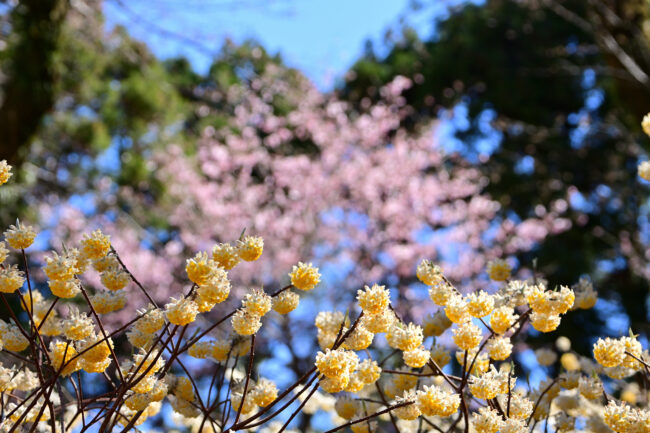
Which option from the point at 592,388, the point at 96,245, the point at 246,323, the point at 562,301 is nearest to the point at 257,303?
the point at 246,323

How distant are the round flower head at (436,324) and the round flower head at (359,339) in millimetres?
294

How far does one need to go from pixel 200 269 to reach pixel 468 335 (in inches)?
16.2

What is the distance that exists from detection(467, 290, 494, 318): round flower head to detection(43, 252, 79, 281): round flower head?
0.58 meters

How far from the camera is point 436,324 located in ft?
3.72

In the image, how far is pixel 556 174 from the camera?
296 inches

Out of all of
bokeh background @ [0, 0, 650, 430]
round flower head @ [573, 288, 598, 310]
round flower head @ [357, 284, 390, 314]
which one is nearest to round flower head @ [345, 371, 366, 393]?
round flower head @ [357, 284, 390, 314]

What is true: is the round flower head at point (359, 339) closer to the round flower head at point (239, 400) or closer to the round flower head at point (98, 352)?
the round flower head at point (239, 400)

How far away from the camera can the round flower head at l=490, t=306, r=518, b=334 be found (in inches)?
34.4

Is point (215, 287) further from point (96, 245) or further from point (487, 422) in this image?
point (487, 422)

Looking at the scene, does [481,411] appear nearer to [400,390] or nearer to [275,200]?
[400,390]

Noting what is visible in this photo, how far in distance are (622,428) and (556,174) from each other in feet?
23.7

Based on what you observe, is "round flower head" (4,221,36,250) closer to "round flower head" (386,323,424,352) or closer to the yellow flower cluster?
"round flower head" (386,323,424,352)

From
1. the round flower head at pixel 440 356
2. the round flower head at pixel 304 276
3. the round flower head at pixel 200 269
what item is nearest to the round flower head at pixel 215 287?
the round flower head at pixel 200 269

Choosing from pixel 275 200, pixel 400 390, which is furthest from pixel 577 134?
pixel 400 390
